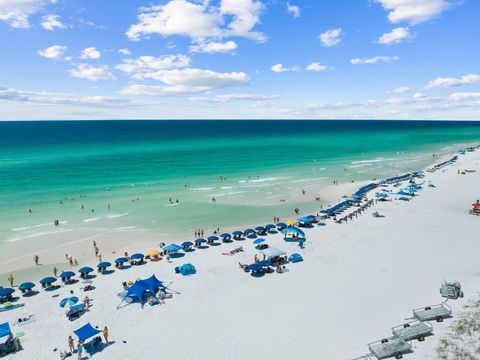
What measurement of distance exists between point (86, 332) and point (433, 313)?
18.0 meters

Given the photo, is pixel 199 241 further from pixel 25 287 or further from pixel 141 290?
pixel 25 287

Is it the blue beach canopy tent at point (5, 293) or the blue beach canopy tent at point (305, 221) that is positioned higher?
the blue beach canopy tent at point (305, 221)

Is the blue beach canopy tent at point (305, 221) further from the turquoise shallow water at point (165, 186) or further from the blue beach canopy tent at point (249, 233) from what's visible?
the turquoise shallow water at point (165, 186)

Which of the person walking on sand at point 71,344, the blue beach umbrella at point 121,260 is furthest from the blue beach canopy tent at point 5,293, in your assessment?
the person walking on sand at point 71,344

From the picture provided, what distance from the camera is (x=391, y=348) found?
14727 mm

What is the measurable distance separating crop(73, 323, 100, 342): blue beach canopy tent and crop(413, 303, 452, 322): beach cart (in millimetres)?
16902

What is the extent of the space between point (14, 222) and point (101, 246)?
48.6 feet

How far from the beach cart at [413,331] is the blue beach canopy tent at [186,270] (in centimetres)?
1381

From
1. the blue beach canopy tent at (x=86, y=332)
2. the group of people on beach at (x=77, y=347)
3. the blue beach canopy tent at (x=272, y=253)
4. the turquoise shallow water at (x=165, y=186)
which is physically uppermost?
the turquoise shallow water at (x=165, y=186)

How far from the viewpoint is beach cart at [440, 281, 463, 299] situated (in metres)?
19.4

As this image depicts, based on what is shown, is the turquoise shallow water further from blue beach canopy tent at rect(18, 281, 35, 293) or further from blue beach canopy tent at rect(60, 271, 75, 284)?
blue beach canopy tent at rect(18, 281, 35, 293)

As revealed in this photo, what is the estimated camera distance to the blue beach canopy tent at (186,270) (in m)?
24.4

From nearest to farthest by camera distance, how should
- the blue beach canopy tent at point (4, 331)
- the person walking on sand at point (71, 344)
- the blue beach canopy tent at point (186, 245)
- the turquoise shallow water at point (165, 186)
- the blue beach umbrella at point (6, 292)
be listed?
the person walking on sand at point (71, 344)
the blue beach canopy tent at point (4, 331)
the blue beach umbrella at point (6, 292)
the blue beach canopy tent at point (186, 245)
the turquoise shallow water at point (165, 186)

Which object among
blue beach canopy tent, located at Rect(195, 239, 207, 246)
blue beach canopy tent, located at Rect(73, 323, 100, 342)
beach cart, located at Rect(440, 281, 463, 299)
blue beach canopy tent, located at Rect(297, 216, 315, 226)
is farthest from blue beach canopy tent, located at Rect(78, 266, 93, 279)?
beach cart, located at Rect(440, 281, 463, 299)
